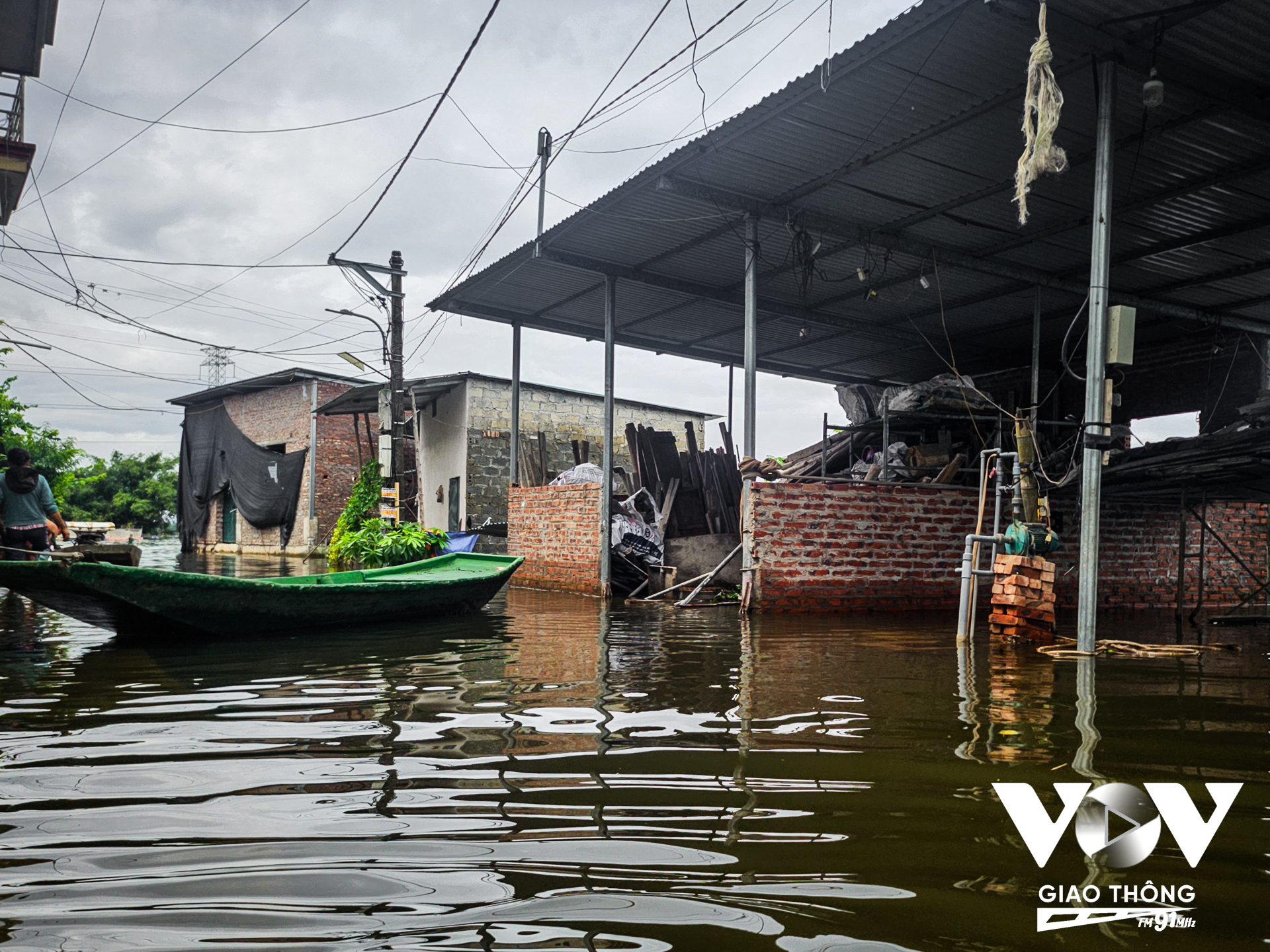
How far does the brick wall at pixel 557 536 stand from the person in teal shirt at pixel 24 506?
6.53m

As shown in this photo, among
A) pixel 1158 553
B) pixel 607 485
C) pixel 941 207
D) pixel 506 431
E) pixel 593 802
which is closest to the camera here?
pixel 593 802

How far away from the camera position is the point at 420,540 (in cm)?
1487

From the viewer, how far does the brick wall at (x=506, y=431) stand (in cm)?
1998

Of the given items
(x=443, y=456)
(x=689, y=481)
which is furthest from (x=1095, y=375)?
(x=443, y=456)

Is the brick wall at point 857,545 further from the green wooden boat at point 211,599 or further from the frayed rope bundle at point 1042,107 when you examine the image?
the frayed rope bundle at point 1042,107

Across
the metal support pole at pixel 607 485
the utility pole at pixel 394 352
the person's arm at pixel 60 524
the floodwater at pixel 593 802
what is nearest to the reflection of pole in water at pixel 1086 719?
the floodwater at pixel 593 802

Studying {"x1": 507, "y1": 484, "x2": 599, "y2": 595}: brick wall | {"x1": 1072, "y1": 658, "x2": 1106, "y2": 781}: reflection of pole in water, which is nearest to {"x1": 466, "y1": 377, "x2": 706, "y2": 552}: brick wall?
{"x1": 507, "y1": 484, "x2": 599, "y2": 595}: brick wall

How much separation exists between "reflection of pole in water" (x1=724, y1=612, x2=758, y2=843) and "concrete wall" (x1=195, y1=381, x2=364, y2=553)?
67.2 feet

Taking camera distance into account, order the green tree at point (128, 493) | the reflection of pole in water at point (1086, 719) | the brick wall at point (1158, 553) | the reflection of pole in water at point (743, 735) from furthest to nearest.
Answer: the green tree at point (128, 493), the brick wall at point (1158, 553), the reflection of pole in water at point (1086, 719), the reflection of pole in water at point (743, 735)

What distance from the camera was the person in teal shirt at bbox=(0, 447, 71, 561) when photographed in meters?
8.45

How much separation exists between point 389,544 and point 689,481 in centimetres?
523

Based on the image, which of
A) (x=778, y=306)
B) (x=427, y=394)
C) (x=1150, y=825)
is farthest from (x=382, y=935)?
(x=427, y=394)

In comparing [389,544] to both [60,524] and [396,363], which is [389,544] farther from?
[60,524]

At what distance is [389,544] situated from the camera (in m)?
14.6
